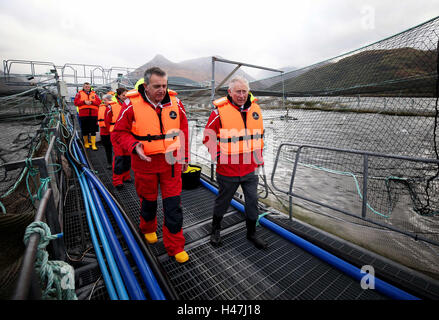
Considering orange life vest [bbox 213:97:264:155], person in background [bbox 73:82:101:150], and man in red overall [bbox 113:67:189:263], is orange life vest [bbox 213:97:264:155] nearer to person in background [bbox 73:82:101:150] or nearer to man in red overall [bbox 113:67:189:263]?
man in red overall [bbox 113:67:189:263]

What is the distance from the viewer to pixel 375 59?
420cm

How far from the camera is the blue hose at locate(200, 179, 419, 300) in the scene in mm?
2059

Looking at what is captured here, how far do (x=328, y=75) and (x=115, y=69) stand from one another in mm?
14646

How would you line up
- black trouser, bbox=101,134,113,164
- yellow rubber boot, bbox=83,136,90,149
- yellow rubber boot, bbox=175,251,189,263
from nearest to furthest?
yellow rubber boot, bbox=175,251,189,263 → black trouser, bbox=101,134,113,164 → yellow rubber boot, bbox=83,136,90,149

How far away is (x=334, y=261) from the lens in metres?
2.47

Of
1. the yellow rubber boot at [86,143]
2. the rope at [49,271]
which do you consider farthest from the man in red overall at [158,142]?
the yellow rubber boot at [86,143]

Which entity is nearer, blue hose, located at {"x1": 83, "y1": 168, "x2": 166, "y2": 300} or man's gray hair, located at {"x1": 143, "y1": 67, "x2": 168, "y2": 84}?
blue hose, located at {"x1": 83, "y1": 168, "x2": 166, "y2": 300}

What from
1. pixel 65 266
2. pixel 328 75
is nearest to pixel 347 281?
pixel 65 266

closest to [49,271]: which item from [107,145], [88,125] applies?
[107,145]

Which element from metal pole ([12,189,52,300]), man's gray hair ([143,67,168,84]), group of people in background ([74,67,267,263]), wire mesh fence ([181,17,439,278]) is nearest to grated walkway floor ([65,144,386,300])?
group of people in background ([74,67,267,263])

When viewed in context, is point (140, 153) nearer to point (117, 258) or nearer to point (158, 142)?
point (158, 142)

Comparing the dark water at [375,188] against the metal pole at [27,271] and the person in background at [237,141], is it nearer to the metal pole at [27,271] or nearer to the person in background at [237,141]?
the person in background at [237,141]

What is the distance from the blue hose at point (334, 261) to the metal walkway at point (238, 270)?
0.06 m

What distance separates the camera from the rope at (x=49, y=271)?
42.1 inches
